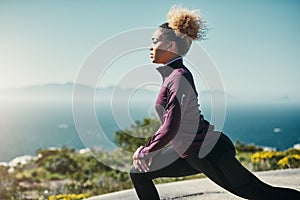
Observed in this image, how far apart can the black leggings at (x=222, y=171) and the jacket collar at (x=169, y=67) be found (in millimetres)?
479

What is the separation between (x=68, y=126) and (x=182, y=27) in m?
20.0

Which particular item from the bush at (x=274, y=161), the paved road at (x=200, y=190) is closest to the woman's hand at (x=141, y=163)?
the paved road at (x=200, y=190)

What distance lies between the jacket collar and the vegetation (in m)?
3.55

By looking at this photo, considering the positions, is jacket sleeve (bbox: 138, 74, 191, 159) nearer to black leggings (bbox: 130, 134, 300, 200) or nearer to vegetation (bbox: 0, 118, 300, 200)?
black leggings (bbox: 130, 134, 300, 200)

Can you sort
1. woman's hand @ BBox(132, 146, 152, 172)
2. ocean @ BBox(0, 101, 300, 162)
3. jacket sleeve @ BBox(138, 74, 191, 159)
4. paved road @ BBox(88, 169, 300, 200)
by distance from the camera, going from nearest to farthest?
jacket sleeve @ BBox(138, 74, 191, 159) < woman's hand @ BBox(132, 146, 152, 172) < paved road @ BBox(88, 169, 300, 200) < ocean @ BBox(0, 101, 300, 162)

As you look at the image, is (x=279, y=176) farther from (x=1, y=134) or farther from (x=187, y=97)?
(x=1, y=134)

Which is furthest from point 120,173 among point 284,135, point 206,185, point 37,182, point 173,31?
point 284,135

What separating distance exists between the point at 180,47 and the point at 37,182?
18.2 feet

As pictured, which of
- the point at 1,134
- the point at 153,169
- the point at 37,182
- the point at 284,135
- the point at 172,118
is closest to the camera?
the point at 172,118

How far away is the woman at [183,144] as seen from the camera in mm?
2715

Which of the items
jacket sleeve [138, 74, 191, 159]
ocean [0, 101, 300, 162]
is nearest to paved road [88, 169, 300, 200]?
ocean [0, 101, 300, 162]

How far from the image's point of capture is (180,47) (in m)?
2.90

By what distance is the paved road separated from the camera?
4.63 metres

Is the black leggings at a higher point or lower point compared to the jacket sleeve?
lower
